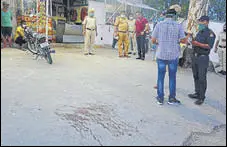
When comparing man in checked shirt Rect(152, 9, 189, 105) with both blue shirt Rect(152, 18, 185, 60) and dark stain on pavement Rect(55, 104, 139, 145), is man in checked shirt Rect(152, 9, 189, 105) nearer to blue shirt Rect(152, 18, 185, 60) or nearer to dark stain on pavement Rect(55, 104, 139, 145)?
blue shirt Rect(152, 18, 185, 60)

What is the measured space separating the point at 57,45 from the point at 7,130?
866 centimetres

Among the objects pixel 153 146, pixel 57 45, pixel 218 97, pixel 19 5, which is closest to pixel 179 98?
pixel 218 97

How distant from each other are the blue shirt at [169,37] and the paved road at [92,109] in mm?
817

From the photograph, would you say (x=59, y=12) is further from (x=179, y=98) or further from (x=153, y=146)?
(x=153, y=146)

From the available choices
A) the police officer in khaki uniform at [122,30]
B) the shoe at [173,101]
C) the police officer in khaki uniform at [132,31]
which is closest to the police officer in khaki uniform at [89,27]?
the police officer in khaki uniform at [122,30]

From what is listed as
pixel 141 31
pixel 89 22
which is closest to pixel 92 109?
pixel 141 31

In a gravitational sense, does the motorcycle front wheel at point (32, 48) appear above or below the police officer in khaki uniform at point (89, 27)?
below

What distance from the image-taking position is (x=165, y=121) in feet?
13.2

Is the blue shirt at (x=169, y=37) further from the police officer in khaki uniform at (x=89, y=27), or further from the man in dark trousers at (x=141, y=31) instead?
the police officer in khaki uniform at (x=89, y=27)

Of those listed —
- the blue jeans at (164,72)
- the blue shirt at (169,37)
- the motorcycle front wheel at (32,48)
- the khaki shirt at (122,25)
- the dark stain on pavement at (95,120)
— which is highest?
the khaki shirt at (122,25)

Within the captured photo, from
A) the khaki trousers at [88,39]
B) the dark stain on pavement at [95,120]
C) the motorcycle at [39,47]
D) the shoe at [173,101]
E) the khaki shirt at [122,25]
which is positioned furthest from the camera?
the khaki trousers at [88,39]

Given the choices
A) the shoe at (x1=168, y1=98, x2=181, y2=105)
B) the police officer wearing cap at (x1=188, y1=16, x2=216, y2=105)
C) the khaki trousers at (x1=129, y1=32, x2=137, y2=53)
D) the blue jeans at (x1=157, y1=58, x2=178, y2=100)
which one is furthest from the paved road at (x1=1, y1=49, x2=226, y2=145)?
the khaki trousers at (x1=129, y1=32, x2=137, y2=53)

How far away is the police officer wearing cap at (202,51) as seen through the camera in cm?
465

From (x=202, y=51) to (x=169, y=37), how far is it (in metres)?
0.62
